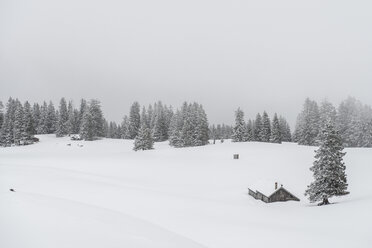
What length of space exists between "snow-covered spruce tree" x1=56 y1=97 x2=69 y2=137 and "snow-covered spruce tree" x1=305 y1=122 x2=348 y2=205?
274 ft

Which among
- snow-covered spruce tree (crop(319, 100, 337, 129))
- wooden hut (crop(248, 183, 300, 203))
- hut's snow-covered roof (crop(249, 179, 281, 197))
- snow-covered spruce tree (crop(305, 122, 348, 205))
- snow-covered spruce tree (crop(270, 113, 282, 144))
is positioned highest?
snow-covered spruce tree (crop(319, 100, 337, 129))

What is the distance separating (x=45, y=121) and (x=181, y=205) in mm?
88633

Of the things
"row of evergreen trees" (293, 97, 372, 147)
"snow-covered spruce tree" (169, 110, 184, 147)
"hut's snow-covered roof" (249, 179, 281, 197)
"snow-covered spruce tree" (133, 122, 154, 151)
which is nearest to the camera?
"hut's snow-covered roof" (249, 179, 281, 197)

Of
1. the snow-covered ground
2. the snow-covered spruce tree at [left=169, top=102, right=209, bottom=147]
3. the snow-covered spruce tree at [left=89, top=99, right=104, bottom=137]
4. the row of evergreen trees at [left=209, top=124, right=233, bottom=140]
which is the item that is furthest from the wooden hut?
the row of evergreen trees at [left=209, top=124, right=233, bottom=140]

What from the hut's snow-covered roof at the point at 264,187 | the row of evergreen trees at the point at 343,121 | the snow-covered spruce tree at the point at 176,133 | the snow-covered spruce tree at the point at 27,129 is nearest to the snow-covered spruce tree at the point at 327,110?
the row of evergreen trees at the point at 343,121

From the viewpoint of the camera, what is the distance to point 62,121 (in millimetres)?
→ 89500

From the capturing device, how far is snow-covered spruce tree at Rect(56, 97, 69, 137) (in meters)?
88.5

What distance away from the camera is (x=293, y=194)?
34.0m

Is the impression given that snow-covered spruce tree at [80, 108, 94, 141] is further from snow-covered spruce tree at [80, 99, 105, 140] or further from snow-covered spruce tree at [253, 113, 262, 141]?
snow-covered spruce tree at [253, 113, 262, 141]

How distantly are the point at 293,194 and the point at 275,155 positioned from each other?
70.7 ft

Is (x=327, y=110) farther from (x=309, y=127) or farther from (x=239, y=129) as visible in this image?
(x=239, y=129)

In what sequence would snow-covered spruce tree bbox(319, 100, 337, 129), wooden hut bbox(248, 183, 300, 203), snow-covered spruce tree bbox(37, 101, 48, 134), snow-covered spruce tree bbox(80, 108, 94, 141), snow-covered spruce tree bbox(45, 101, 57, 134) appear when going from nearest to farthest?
wooden hut bbox(248, 183, 300, 203) → snow-covered spruce tree bbox(319, 100, 337, 129) → snow-covered spruce tree bbox(80, 108, 94, 141) → snow-covered spruce tree bbox(37, 101, 48, 134) → snow-covered spruce tree bbox(45, 101, 57, 134)

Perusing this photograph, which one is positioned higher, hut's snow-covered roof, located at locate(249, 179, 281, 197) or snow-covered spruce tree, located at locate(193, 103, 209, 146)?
snow-covered spruce tree, located at locate(193, 103, 209, 146)

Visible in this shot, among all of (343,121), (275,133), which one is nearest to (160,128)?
(275,133)
